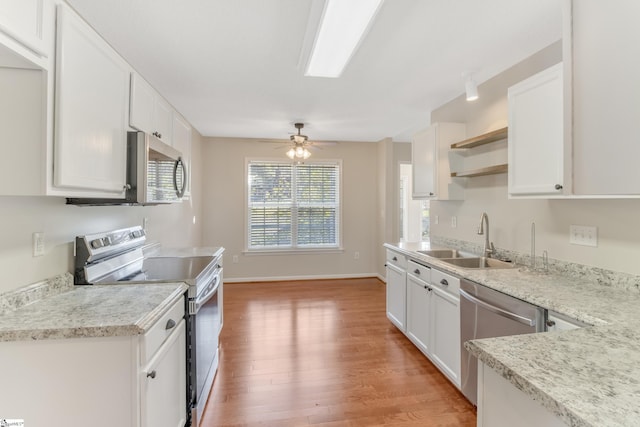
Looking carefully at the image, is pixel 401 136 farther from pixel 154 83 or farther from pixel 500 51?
pixel 154 83

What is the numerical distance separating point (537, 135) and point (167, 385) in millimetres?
2458

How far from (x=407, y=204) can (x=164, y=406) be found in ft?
18.2

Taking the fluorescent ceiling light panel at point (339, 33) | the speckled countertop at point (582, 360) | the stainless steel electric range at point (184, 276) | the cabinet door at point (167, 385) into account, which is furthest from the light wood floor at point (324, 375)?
the fluorescent ceiling light panel at point (339, 33)

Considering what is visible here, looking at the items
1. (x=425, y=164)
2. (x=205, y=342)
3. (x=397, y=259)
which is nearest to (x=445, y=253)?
(x=397, y=259)

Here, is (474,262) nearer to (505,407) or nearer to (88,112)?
(505,407)

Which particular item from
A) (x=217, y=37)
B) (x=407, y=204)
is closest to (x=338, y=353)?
(x=217, y=37)

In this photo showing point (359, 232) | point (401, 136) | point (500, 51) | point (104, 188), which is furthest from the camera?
point (359, 232)

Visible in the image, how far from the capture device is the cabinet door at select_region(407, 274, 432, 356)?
250 cm

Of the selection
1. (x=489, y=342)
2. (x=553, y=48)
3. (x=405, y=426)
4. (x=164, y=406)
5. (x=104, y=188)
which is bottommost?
(x=405, y=426)

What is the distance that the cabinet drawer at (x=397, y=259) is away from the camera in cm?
293

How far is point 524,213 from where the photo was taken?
2.28m

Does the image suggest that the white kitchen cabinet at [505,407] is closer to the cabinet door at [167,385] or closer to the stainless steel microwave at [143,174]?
the cabinet door at [167,385]

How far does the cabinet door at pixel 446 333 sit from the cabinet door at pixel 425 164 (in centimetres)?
114

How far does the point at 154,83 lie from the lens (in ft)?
8.86
